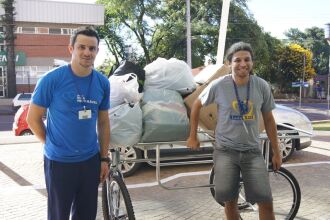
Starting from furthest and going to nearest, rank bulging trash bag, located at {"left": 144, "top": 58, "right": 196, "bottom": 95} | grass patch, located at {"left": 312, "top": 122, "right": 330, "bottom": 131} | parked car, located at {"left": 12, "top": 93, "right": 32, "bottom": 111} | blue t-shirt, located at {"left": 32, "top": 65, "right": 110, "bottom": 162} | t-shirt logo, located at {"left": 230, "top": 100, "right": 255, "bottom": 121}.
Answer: parked car, located at {"left": 12, "top": 93, "right": 32, "bottom": 111} < grass patch, located at {"left": 312, "top": 122, "right": 330, "bottom": 131} < bulging trash bag, located at {"left": 144, "top": 58, "right": 196, "bottom": 95} < t-shirt logo, located at {"left": 230, "top": 100, "right": 255, "bottom": 121} < blue t-shirt, located at {"left": 32, "top": 65, "right": 110, "bottom": 162}

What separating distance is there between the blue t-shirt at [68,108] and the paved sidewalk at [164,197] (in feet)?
6.52

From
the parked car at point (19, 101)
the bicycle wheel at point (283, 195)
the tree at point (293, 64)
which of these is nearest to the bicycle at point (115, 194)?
the bicycle wheel at point (283, 195)

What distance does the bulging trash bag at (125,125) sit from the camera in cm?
420

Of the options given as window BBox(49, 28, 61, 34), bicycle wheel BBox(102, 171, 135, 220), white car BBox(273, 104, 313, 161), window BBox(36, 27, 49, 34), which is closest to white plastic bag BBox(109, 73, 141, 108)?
bicycle wheel BBox(102, 171, 135, 220)

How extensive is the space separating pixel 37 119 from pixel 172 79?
7.87ft

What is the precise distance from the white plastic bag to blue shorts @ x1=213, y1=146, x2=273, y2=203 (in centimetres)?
140

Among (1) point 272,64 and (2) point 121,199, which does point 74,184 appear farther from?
(1) point 272,64

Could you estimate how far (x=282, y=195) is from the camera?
470 cm

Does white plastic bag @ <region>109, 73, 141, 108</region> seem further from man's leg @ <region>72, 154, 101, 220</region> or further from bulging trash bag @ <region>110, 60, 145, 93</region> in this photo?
man's leg @ <region>72, 154, 101, 220</region>

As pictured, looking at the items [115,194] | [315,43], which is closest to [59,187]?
[115,194]

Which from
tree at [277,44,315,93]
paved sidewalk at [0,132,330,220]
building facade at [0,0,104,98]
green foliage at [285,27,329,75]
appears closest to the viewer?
paved sidewalk at [0,132,330,220]

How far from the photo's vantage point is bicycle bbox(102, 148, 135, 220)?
3.66m

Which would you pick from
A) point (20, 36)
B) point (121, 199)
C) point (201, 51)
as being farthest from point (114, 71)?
point (20, 36)

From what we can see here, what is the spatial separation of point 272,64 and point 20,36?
990 inches
